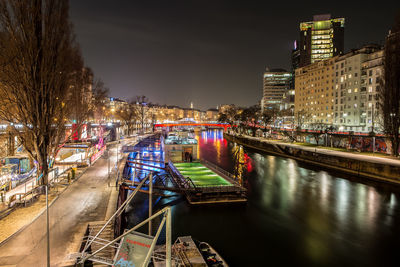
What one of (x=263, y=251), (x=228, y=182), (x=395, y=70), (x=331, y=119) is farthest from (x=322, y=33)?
(x=263, y=251)

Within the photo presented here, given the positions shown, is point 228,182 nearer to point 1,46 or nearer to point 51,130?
point 51,130

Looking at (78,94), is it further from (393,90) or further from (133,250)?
(393,90)

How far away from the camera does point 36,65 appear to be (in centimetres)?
1283

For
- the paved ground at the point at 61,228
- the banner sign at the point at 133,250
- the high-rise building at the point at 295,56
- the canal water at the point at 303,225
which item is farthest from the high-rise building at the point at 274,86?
the banner sign at the point at 133,250

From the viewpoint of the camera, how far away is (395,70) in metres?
32.6

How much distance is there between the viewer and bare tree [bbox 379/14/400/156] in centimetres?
3203

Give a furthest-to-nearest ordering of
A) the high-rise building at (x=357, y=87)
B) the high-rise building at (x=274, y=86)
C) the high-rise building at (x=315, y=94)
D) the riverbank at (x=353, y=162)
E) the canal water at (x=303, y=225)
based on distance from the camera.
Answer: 1. the high-rise building at (x=274, y=86)
2. the high-rise building at (x=315, y=94)
3. the high-rise building at (x=357, y=87)
4. the riverbank at (x=353, y=162)
5. the canal water at (x=303, y=225)

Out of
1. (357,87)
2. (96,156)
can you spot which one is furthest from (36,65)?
(357,87)

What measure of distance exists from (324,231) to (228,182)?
8.61 metres

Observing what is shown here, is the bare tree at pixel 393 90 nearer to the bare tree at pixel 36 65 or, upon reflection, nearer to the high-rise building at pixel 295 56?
the bare tree at pixel 36 65

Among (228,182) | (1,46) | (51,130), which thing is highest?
(1,46)

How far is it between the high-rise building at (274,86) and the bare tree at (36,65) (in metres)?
151

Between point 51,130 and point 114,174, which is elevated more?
point 51,130

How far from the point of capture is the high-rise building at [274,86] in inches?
6240
